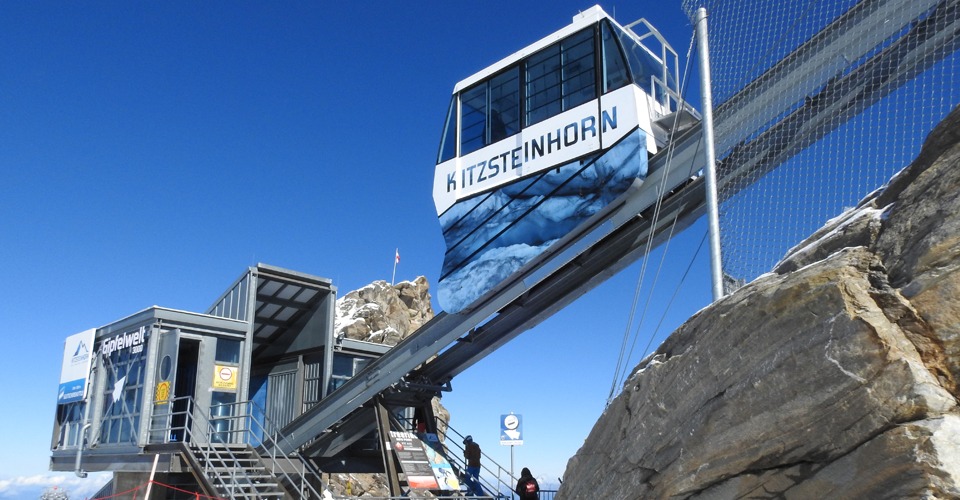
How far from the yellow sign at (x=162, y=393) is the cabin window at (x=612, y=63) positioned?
11.1 m

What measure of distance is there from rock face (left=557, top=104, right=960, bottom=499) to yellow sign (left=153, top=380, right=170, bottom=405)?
12615 millimetres

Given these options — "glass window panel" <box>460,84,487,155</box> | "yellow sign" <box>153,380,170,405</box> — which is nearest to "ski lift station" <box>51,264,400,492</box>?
"yellow sign" <box>153,380,170,405</box>

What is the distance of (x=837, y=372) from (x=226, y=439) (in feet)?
49.2

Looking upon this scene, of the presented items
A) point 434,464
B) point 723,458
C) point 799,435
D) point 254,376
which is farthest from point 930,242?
point 254,376

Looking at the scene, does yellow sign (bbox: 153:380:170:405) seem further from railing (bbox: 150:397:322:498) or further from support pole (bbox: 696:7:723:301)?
support pole (bbox: 696:7:723:301)

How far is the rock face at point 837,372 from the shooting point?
4664 millimetres

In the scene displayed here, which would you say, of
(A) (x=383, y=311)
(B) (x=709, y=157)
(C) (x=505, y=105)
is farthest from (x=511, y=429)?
(A) (x=383, y=311)

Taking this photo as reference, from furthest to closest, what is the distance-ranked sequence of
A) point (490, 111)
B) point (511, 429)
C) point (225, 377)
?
point (511, 429), point (225, 377), point (490, 111)

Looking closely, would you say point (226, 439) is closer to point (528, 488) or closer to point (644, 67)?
point (528, 488)

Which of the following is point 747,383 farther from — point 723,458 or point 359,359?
point 359,359

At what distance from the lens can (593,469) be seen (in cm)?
706

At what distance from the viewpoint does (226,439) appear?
17.2m

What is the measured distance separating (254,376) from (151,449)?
517cm

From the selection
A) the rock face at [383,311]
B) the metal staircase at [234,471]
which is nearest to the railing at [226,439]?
the metal staircase at [234,471]
